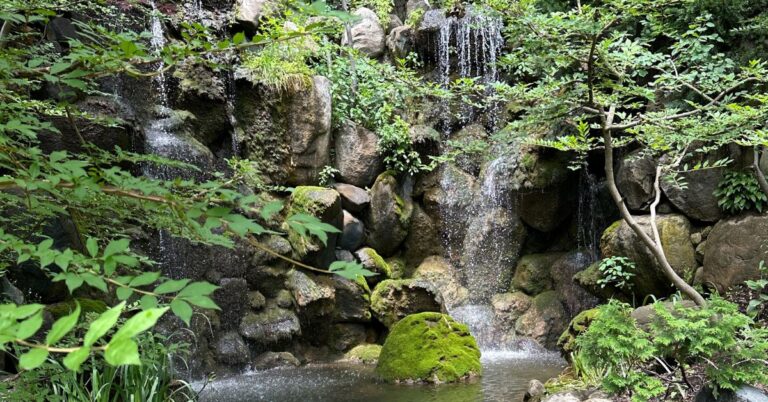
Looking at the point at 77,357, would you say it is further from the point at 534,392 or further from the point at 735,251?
the point at 735,251

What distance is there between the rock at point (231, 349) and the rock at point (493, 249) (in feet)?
15.0

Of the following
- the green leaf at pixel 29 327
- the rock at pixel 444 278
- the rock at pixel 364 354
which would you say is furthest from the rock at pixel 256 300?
the green leaf at pixel 29 327

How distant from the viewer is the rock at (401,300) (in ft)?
28.6

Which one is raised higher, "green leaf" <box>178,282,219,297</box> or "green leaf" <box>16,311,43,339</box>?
"green leaf" <box>16,311,43,339</box>

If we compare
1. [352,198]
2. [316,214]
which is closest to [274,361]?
[316,214]

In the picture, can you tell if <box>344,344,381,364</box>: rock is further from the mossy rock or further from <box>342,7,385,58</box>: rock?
<box>342,7,385,58</box>: rock

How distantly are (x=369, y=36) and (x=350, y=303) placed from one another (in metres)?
7.09

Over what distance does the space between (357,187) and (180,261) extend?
11.8 feet

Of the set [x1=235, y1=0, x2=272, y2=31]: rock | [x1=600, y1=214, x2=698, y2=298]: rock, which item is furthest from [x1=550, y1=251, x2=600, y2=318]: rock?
[x1=235, y1=0, x2=272, y2=31]: rock

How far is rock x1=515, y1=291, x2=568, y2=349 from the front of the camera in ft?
30.3

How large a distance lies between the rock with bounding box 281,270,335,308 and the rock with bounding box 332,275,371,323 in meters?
0.20

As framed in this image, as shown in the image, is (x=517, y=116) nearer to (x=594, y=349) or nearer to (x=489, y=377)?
(x=489, y=377)

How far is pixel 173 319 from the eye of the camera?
789 centimetres

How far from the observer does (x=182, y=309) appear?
1.02m
